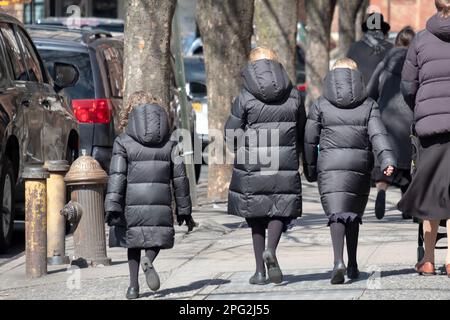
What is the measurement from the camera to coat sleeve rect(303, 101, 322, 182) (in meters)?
10.4

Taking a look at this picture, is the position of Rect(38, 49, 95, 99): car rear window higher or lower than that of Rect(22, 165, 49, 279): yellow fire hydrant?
higher

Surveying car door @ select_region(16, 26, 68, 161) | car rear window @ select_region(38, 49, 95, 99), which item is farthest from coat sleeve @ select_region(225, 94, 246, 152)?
car rear window @ select_region(38, 49, 95, 99)

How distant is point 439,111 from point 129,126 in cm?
211

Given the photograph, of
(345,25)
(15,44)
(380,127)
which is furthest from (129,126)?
(345,25)

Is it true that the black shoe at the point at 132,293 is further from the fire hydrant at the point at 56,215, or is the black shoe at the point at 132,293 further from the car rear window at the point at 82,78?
the car rear window at the point at 82,78

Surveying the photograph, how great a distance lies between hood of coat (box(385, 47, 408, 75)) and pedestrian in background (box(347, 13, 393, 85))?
2.00m

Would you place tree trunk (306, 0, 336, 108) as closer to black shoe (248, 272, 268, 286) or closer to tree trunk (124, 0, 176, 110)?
tree trunk (124, 0, 176, 110)

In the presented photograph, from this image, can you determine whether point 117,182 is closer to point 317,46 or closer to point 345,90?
point 345,90

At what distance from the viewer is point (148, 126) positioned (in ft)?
32.0

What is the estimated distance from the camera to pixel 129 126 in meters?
9.84

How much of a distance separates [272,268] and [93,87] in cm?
573
